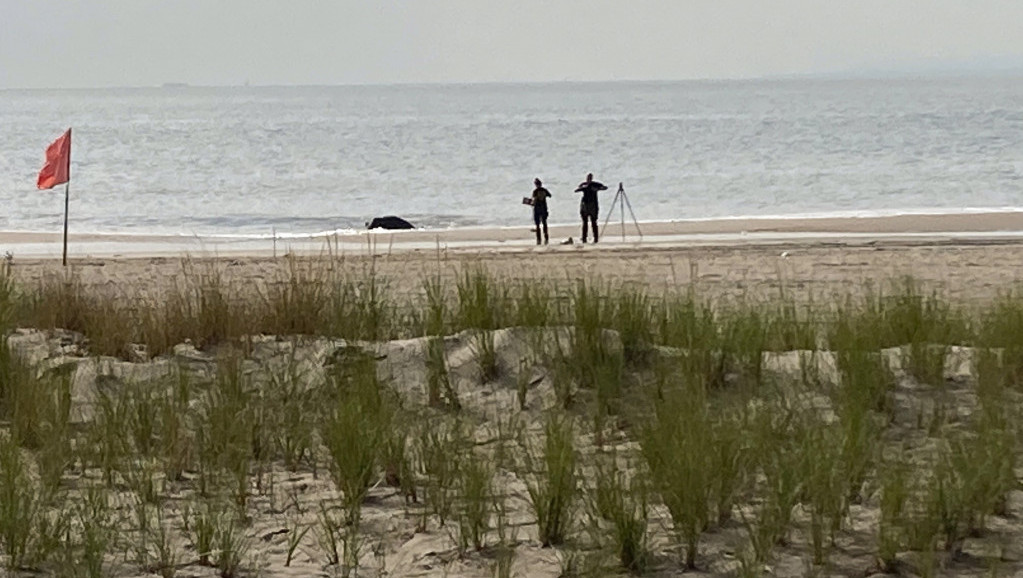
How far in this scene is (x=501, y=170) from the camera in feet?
210

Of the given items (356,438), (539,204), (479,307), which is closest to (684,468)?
(356,438)

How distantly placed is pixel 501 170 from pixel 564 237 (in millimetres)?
33540

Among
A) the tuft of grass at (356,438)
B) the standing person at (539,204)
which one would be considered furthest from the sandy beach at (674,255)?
the tuft of grass at (356,438)

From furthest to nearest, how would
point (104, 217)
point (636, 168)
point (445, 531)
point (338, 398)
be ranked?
1. point (636, 168)
2. point (104, 217)
3. point (338, 398)
4. point (445, 531)

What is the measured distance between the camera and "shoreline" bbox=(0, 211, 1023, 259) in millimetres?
28297

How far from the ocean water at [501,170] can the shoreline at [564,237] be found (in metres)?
3.41

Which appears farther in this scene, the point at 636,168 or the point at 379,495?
the point at 636,168

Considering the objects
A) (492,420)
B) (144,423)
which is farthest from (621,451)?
(144,423)

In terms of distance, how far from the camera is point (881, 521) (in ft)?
19.0

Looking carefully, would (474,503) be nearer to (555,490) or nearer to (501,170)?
(555,490)

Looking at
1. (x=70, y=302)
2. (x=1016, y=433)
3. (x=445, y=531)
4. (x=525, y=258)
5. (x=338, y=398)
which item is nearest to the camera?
(x=445, y=531)

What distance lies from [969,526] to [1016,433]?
1.20 metres

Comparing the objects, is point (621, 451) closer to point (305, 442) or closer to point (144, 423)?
point (305, 442)

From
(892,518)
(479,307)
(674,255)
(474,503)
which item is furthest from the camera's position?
(674,255)
